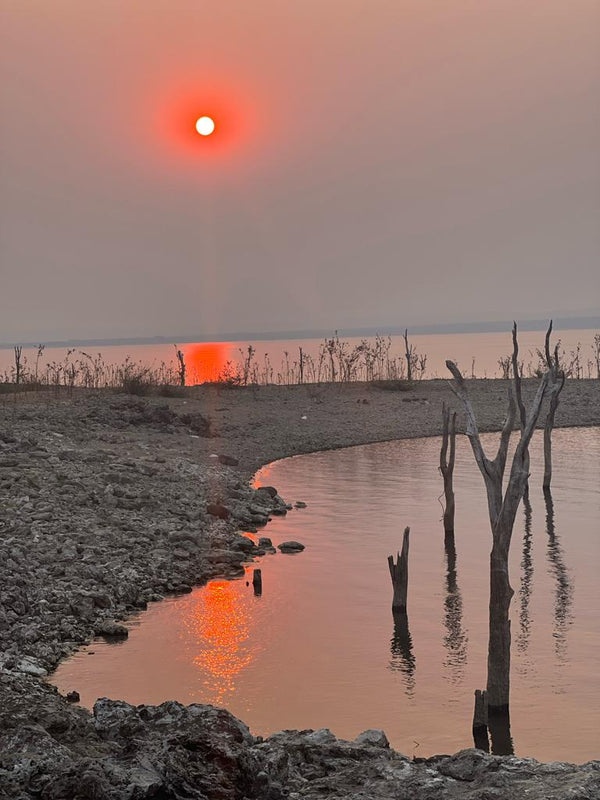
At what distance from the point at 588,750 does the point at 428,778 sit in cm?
336

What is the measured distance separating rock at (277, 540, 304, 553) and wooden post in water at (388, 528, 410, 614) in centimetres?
481

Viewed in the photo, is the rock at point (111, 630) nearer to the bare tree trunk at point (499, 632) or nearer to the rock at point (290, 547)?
the bare tree trunk at point (499, 632)

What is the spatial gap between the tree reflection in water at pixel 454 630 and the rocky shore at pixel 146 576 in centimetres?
394

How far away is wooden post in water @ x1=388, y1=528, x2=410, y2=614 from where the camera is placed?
15.0 metres

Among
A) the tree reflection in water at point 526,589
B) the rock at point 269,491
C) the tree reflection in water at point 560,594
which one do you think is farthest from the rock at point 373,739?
the rock at point 269,491

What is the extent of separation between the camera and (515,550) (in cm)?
2016

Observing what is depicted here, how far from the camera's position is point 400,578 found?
49.8 ft

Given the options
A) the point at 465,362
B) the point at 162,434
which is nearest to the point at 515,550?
the point at 162,434

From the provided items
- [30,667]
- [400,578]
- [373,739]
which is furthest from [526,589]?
[30,667]

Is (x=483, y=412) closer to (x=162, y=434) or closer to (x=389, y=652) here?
(x=162, y=434)

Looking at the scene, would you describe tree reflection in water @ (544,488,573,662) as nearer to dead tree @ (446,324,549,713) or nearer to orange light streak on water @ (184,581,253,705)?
dead tree @ (446,324,549,713)

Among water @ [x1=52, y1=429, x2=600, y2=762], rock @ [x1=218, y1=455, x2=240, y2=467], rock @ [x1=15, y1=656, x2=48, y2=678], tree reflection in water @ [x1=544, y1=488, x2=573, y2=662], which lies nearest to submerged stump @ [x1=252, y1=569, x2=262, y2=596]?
water @ [x1=52, y1=429, x2=600, y2=762]

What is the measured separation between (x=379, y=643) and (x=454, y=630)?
1289mm

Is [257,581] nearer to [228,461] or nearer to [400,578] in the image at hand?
[400,578]
